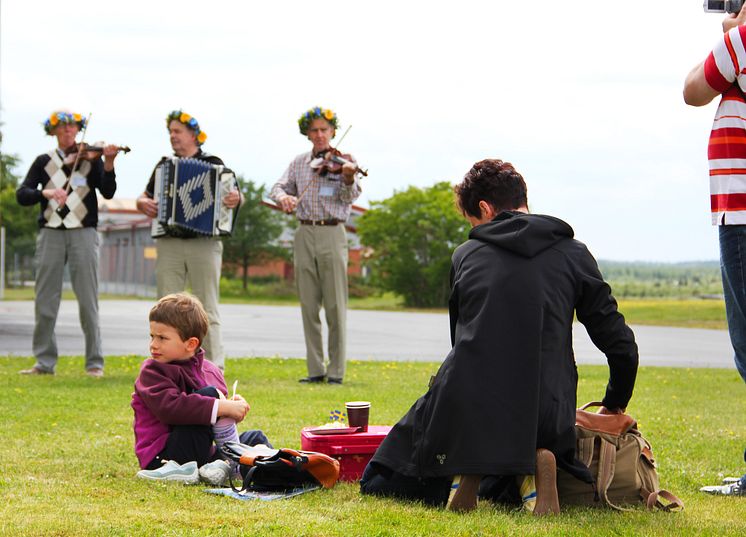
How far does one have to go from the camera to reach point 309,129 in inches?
433

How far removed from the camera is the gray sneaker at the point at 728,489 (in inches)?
213

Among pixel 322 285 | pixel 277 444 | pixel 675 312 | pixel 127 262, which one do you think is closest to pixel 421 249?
pixel 675 312

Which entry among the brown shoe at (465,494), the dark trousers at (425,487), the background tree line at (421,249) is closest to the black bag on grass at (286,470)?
the dark trousers at (425,487)

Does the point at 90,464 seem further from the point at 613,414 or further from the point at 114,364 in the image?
the point at 114,364

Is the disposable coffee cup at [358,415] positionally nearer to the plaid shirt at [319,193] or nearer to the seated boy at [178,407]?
the seated boy at [178,407]

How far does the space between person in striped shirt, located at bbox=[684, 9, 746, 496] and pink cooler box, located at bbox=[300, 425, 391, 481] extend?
6.24 ft

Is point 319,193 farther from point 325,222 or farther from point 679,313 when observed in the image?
point 679,313

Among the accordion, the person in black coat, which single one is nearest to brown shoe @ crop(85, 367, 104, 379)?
the accordion

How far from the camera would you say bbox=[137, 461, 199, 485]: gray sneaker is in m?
5.29

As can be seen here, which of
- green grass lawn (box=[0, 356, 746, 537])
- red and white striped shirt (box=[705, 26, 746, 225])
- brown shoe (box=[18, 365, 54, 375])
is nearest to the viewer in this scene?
green grass lawn (box=[0, 356, 746, 537])

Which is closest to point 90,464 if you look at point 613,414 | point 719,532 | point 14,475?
point 14,475

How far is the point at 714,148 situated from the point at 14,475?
3859mm

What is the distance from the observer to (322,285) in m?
11.1

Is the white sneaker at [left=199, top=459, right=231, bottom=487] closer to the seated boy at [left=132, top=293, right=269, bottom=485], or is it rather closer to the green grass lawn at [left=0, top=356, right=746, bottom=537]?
the seated boy at [left=132, top=293, right=269, bottom=485]
